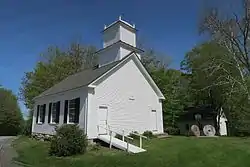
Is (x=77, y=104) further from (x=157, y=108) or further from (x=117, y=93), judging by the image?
(x=157, y=108)

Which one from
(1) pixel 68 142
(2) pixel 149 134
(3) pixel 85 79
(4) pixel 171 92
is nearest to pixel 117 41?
(3) pixel 85 79

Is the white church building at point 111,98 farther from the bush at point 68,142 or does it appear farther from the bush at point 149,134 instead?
the bush at point 68,142

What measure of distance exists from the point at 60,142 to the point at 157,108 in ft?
37.7

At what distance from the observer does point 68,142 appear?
12.7 m

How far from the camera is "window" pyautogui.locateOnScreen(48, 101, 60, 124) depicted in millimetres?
19416

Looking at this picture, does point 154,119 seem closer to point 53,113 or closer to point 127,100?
point 127,100

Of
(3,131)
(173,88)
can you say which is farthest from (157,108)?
(3,131)

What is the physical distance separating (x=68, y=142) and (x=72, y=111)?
5.21 meters

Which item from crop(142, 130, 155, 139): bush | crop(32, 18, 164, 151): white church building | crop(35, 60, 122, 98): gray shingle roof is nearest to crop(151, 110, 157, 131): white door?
crop(32, 18, 164, 151): white church building

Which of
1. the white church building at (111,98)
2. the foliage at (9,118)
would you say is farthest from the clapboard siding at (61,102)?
the foliage at (9,118)

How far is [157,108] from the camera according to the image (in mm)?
22016

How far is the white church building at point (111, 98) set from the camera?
16531 millimetres

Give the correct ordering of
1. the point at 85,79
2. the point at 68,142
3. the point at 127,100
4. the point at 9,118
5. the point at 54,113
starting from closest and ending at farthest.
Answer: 1. the point at 68,142
2. the point at 127,100
3. the point at 85,79
4. the point at 54,113
5. the point at 9,118

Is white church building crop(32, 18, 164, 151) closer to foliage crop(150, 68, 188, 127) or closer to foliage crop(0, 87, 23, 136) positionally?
foliage crop(150, 68, 188, 127)
